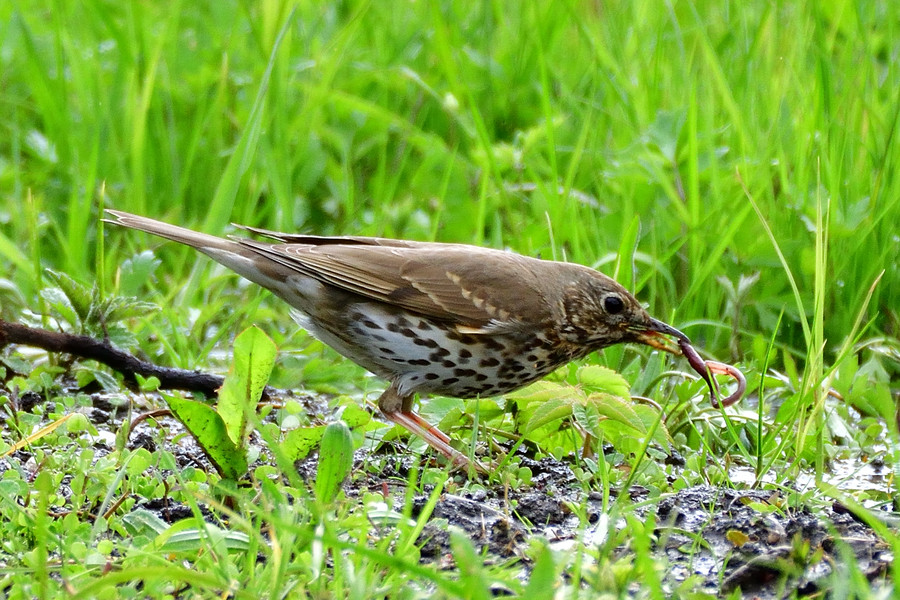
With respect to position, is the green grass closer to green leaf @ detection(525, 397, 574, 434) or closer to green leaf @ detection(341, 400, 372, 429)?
green leaf @ detection(525, 397, 574, 434)

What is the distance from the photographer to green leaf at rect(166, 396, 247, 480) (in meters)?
3.60

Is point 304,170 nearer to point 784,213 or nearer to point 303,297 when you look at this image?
point 303,297

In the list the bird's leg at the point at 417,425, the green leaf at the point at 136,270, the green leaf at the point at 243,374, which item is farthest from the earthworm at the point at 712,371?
the green leaf at the point at 136,270

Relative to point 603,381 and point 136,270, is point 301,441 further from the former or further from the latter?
point 136,270

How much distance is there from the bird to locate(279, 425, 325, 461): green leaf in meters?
0.71

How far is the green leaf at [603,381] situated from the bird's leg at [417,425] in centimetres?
50

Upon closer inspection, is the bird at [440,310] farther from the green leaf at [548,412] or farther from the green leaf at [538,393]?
the green leaf at [548,412]

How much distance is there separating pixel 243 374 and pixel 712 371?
1.84 meters

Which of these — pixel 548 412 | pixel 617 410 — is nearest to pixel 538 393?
pixel 548 412

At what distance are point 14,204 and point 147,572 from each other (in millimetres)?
4497

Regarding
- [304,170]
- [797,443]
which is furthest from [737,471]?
[304,170]

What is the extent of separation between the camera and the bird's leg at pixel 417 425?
4.02 metres

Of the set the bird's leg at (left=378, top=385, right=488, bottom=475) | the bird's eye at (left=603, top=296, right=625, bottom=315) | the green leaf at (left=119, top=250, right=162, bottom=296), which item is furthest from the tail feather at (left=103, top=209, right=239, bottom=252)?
the bird's eye at (left=603, top=296, right=625, bottom=315)

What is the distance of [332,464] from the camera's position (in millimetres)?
3285
